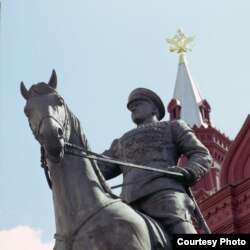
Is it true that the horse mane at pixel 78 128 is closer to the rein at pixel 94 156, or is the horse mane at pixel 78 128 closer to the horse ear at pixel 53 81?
the rein at pixel 94 156

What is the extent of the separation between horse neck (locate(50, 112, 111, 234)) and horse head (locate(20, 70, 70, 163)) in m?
0.13

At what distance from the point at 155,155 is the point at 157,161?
0.06m

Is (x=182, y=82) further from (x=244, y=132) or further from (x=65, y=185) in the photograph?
(x=65, y=185)

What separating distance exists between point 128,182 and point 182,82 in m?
41.1

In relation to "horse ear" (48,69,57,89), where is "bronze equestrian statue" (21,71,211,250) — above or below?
below

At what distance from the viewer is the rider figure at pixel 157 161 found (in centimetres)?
576

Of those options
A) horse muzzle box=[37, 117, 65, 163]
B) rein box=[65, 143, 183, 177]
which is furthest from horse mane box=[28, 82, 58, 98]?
rein box=[65, 143, 183, 177]

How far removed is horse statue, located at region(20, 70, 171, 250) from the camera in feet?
17.0

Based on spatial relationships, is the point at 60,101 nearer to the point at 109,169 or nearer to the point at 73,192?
the point at 73,192

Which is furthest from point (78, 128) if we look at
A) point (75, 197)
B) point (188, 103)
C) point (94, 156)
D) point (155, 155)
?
point (188, 103)

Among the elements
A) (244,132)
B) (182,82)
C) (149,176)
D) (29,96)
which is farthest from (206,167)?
(182,82)

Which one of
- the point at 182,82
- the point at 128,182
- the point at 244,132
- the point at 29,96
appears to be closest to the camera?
the point at 29,96

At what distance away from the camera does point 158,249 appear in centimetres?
539

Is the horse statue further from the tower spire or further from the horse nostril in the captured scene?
the tower spire
